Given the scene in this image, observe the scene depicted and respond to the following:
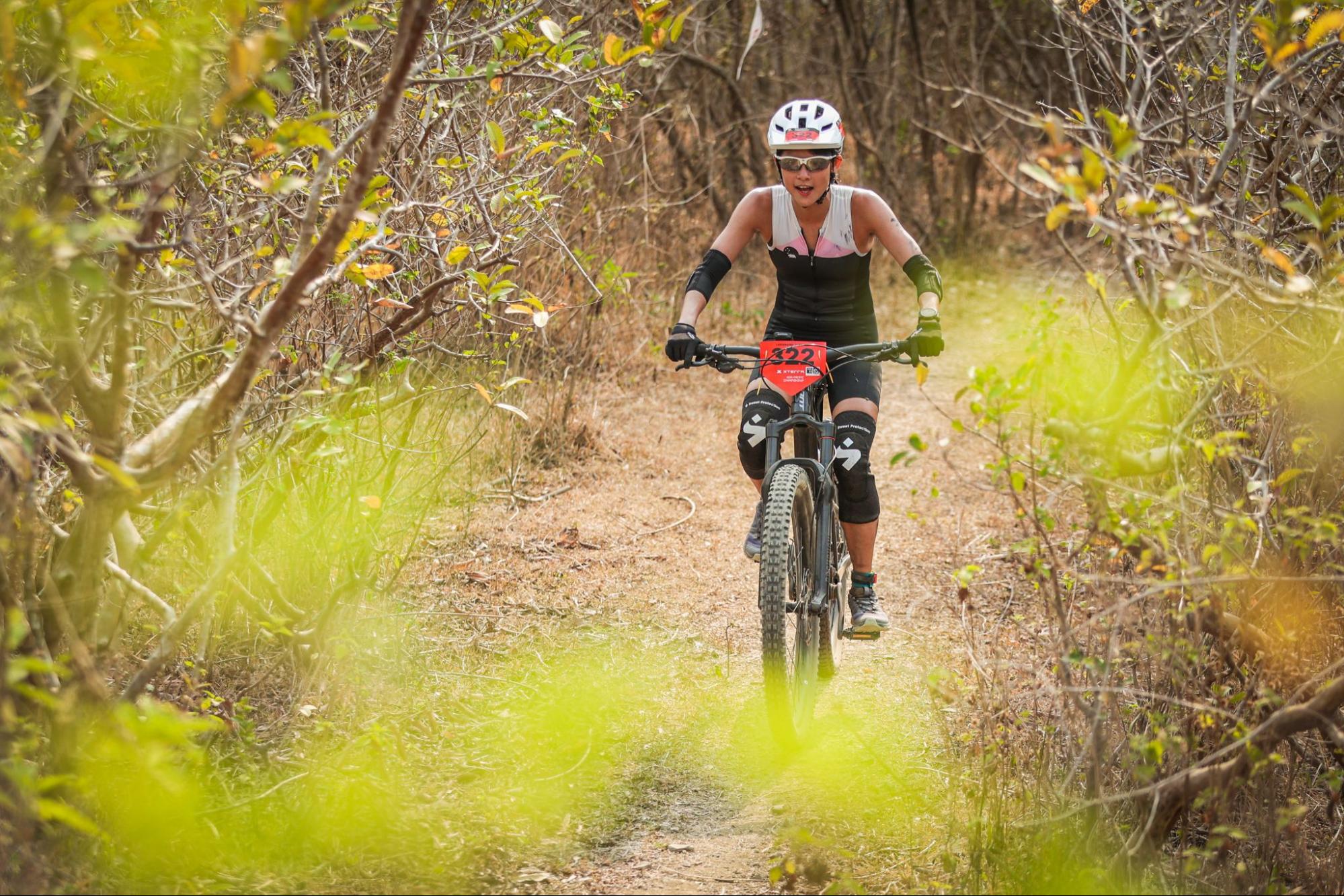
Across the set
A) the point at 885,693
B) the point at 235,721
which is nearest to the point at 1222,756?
the point at 885,693

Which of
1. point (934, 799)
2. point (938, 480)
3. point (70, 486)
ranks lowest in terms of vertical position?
point (934, 799)

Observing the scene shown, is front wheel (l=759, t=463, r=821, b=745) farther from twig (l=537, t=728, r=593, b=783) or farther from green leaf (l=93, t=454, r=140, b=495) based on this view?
green leaf (l=93, t=454, r=140, b=495)

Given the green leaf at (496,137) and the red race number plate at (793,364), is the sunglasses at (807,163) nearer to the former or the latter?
the red race number plate at (793,364)

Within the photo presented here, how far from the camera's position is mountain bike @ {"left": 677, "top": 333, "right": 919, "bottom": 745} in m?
3.71

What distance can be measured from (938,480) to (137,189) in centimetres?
529

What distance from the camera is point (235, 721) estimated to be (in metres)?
3.50

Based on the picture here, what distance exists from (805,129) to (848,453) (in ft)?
3.83

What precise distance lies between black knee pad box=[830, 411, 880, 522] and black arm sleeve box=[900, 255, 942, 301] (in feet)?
1.73

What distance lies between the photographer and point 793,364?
3.99m

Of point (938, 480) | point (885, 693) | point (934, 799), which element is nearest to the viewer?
point (934, 799)

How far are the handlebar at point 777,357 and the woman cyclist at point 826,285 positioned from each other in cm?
4

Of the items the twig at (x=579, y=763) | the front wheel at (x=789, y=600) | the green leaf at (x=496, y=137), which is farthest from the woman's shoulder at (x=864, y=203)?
the twig at (x=579, y=763)

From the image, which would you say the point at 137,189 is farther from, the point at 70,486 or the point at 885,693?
the point at 885,693

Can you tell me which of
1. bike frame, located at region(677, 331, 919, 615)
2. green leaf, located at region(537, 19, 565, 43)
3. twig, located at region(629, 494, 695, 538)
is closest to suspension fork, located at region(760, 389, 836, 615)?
bike frame, located at region(677, 331, 919, 615)
